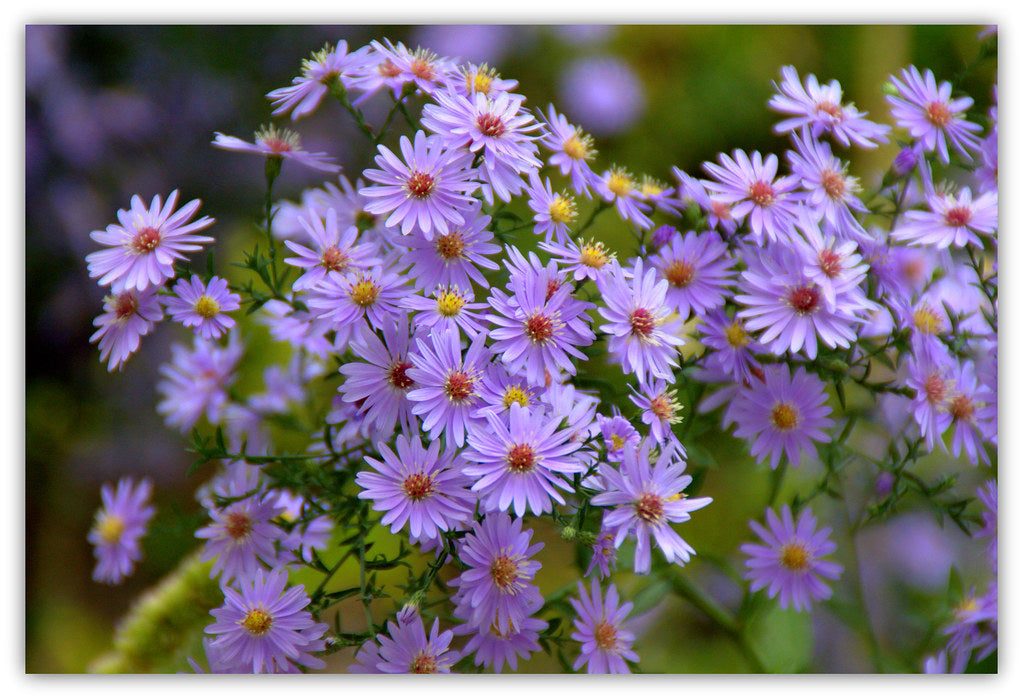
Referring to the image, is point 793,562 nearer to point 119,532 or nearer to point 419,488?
point 419,488

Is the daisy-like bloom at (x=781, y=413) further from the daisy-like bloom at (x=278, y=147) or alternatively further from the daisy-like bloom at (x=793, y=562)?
the daisy-like bloom at (x=278, y=147)

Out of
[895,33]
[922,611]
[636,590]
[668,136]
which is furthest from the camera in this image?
[668,136]

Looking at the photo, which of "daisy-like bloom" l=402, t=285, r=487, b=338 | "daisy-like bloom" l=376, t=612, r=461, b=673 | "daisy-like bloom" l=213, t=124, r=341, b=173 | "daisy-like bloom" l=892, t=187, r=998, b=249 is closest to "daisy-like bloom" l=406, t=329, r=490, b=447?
"daisy-like bloom" l=402, t=285, r=487, b=338

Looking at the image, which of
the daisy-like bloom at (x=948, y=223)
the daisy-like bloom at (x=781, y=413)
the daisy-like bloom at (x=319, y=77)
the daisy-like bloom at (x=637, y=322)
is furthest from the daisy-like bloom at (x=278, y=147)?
→ the daisy-like bloom at (x=948, y=223)

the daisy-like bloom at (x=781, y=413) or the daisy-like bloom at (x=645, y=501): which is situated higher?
the daisy-like bloom at (x=781, y=413)

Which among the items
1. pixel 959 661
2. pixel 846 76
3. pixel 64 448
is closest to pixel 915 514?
pixel 959 661

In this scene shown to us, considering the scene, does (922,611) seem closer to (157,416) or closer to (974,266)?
(974,266)

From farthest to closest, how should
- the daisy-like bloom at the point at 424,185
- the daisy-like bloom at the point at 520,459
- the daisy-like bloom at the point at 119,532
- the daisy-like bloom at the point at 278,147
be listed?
the daisy-like bloom at the point at 119,532 → the daisy-like bloom at the point at 278,147 → the daisy-like bloom at the point at 424,185 → the daisy-like bloom at the point at 520,459

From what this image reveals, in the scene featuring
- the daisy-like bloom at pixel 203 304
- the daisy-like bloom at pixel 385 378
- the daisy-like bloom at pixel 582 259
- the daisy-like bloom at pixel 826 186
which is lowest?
the daisy-like bloom at pixel 385 378
